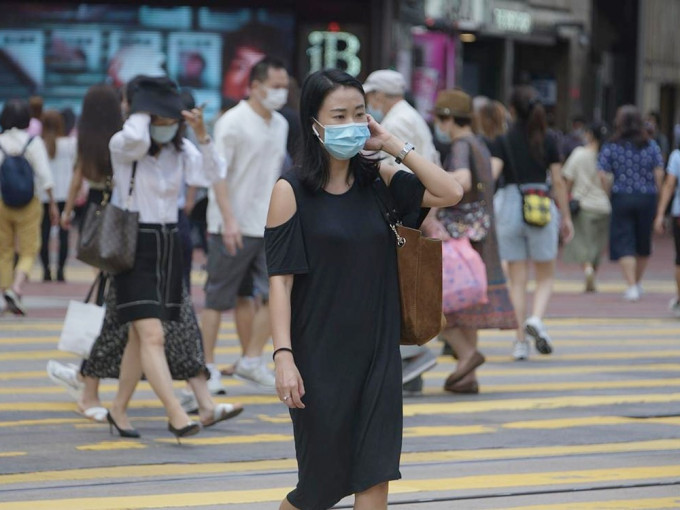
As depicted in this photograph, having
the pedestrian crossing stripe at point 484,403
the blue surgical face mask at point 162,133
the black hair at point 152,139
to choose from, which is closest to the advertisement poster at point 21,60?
the pedestrian crossing stripe at point 484,403

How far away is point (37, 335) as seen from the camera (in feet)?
45.1

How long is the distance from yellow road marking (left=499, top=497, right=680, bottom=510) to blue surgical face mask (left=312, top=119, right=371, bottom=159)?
91.4 inches

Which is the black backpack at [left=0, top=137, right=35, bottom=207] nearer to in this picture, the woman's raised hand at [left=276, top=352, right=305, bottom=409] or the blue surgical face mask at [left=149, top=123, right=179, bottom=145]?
the blue surgical face mask at [left=149, top=123, right=179, bottom=145]

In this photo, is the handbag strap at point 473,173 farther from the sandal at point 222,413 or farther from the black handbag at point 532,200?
the sandal at point 222,413

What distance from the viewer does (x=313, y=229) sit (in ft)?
18.7

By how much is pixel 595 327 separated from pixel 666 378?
358 centimetres

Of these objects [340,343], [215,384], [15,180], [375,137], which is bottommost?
[215,384]

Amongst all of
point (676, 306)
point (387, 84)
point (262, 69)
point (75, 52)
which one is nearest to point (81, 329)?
point (262, 69)

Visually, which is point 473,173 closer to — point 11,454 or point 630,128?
point 11,454

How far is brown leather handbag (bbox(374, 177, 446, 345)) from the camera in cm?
584

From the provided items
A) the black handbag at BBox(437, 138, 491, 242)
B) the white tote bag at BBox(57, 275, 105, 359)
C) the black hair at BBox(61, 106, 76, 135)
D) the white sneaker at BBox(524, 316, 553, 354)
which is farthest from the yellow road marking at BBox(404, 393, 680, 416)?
the black hair at BBox(61, 106, 76, 135)

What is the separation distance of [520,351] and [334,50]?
623 inches

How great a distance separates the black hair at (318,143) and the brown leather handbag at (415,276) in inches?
3.1

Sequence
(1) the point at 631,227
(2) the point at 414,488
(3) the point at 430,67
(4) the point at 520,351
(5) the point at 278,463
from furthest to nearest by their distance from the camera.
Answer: (3) the point at 430,67, (1) the point at 631,227, (4) the point at 520,351, (5) the point at 278,463, (2) the point at 414,488
